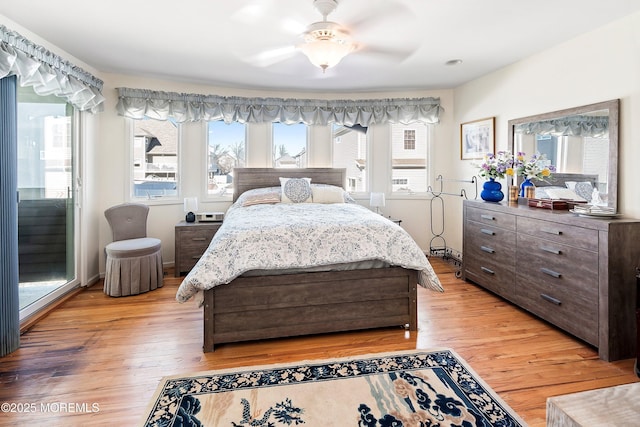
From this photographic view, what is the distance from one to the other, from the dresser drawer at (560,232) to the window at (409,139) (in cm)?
237

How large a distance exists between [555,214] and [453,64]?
6.62 ft

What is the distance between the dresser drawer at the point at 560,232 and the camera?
239cm

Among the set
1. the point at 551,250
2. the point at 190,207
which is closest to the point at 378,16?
the point at 551,250

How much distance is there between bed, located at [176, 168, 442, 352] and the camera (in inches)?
94.4

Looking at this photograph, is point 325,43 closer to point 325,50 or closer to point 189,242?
point 325,50

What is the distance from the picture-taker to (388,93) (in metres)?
4.99

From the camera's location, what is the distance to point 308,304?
255 cm

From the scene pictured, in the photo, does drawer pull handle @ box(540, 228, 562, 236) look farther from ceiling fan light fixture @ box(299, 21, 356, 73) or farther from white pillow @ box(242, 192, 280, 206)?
white pillow @ box(242, 192, 280, 206)

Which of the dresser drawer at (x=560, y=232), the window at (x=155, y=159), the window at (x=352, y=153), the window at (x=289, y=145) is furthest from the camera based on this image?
the window at (x=352, y=153)

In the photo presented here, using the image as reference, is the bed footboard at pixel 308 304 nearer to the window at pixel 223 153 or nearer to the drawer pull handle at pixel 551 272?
the drawer pull handle at pixel 551 272

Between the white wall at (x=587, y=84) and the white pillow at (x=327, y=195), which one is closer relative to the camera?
the white wall at (x=587, y=84)

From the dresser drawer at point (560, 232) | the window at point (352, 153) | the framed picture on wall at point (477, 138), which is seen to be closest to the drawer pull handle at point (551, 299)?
the dresser drawer at point (560, 232)

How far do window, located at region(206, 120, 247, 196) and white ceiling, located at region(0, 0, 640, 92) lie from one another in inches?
32.7

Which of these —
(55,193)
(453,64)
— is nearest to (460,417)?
(453,64)
